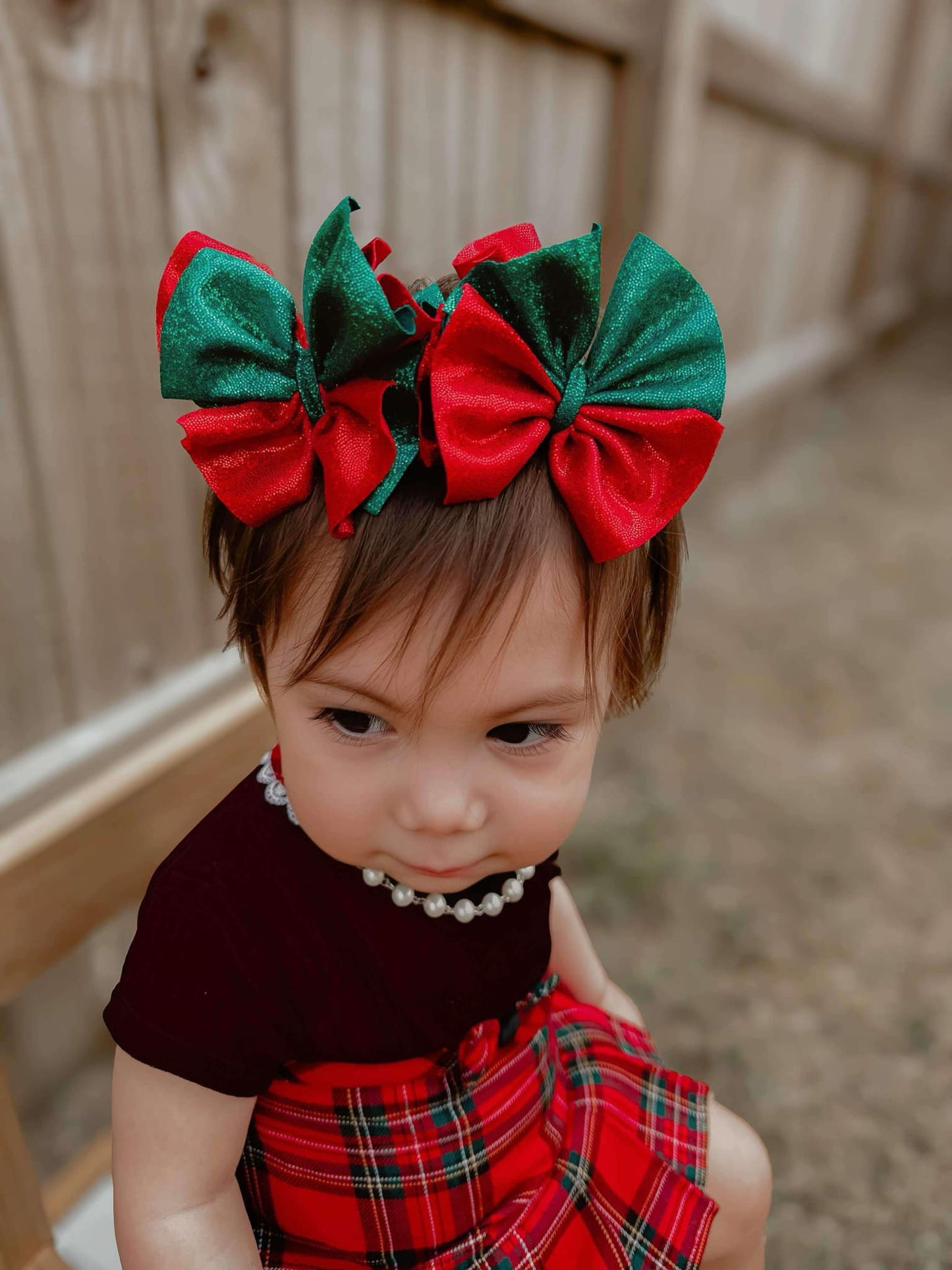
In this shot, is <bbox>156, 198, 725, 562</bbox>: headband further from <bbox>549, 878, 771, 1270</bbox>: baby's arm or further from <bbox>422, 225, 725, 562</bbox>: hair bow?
<bbox>549, 878, 771, 1270</bbox>: baby's arm

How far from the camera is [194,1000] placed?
61cm

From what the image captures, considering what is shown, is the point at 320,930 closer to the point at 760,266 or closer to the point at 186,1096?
the point at 186,1096

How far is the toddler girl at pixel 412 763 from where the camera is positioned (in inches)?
20.8

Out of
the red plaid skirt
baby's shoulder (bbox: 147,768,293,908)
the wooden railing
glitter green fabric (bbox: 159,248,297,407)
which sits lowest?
the red plaid skirt

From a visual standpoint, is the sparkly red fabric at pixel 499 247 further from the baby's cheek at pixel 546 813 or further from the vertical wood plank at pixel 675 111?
the vertical wood plank at pixel 675 111

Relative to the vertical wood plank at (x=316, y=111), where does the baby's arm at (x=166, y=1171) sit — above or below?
below

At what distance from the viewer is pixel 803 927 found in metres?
1.67

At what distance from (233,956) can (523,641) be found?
0.92 feet

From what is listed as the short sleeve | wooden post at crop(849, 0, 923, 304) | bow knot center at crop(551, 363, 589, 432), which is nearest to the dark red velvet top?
the short sleeve

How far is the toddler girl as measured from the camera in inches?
20.8

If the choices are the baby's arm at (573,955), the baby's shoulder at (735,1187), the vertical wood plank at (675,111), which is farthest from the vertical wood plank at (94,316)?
the vertical wood plank at (675,111)

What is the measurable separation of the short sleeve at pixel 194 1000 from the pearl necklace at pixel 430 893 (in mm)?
81

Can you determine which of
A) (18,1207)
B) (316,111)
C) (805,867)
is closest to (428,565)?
(18,1207)

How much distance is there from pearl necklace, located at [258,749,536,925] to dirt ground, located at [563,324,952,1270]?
0.81m
